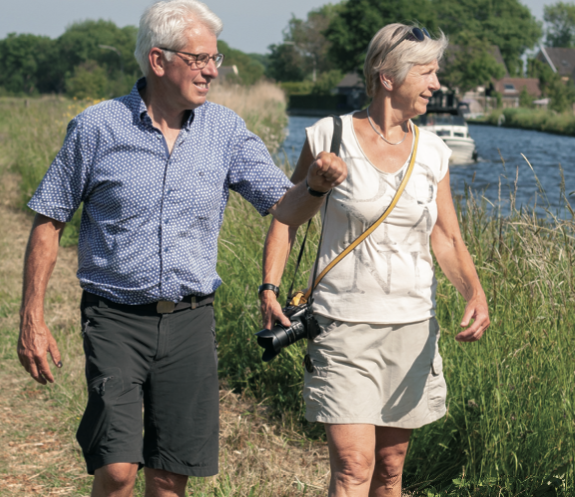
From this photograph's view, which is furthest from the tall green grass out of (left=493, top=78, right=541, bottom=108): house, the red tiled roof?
the red tiled roof

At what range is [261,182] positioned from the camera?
8.14 feet

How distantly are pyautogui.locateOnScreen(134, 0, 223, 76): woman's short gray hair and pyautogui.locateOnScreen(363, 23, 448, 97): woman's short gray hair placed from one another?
545 millimetres

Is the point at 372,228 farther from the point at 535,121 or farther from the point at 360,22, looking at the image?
the point at 360,22

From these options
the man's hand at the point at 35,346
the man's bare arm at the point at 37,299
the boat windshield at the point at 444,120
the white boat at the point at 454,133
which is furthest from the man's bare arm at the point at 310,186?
the boat windshield at the point at 444,120

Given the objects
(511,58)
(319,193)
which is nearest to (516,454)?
(319,193)

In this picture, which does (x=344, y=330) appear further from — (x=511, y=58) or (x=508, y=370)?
(x=511, y=58)

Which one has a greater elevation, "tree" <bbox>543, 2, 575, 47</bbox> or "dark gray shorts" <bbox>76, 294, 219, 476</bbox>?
"tree" <bbox>543, 2, 575, 47</bbox>

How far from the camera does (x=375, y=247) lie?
2352 mm

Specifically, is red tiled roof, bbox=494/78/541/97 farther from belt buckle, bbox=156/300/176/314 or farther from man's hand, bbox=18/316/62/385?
man's hand, bbox=18/316/62/385

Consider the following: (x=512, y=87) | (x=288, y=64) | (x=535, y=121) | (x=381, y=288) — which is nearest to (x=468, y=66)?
(x=512, y=87)

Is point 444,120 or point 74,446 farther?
point 444,120

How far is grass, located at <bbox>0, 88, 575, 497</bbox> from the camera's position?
8.88 ft

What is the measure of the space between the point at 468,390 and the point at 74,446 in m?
1.92

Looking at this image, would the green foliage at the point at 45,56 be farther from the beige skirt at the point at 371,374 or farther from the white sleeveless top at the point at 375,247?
the beige skirt at the point at 371,374
